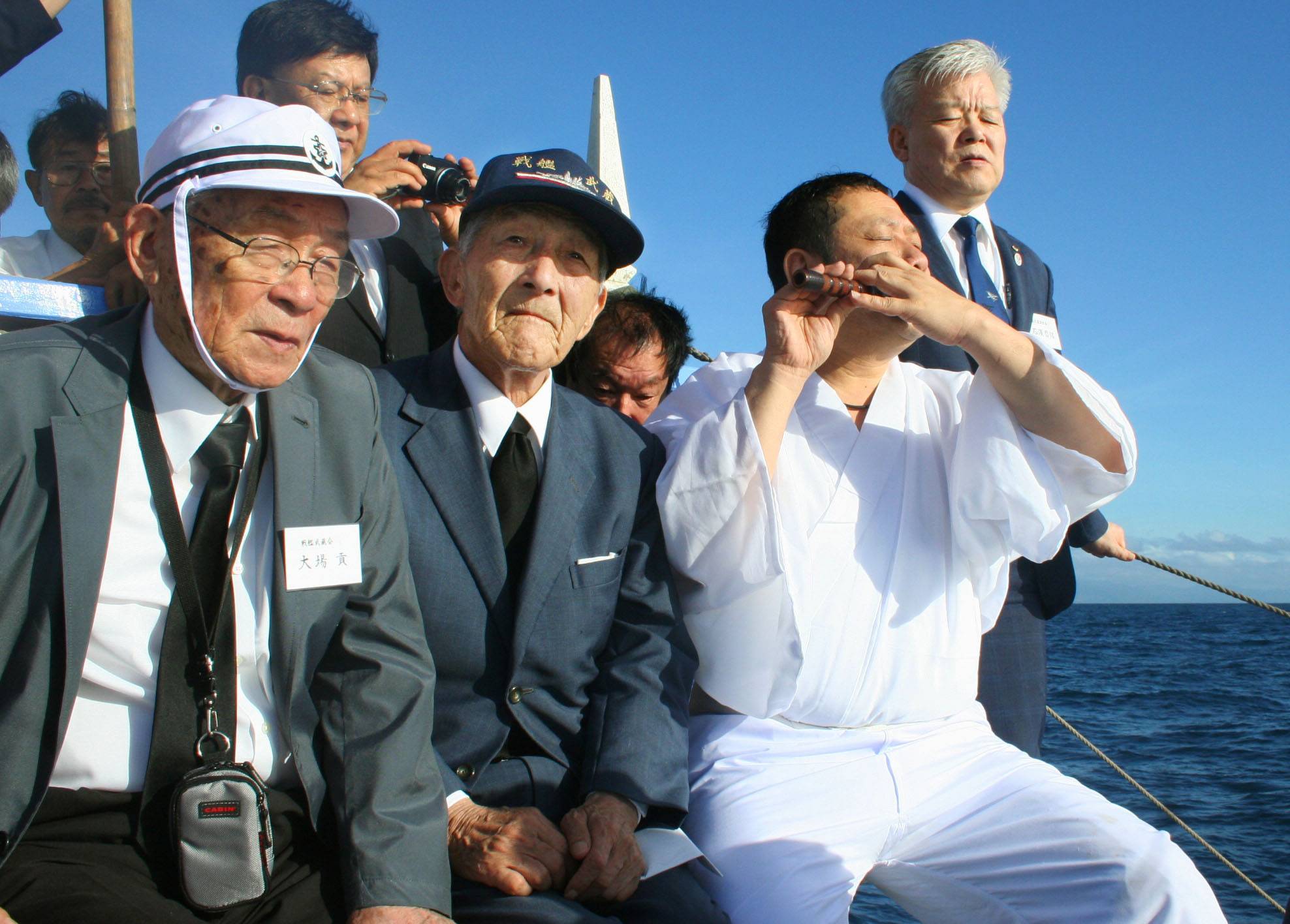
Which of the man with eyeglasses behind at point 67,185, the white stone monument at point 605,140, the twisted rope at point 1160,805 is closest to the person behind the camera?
the man with eyeglasses behind at point 67,185

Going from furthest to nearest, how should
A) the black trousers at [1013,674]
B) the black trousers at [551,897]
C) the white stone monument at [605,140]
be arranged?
the white stone monument at [605,140] < the black trousers at [1013,674] < the black trousers at [551,897]

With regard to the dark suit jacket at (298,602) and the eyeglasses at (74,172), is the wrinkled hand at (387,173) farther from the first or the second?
the dark suit jacket at (298,602)

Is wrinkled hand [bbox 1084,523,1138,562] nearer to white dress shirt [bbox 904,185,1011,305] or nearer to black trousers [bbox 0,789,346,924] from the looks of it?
white dress shirt [bbox 904,185,1011,305]

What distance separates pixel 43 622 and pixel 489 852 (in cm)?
101

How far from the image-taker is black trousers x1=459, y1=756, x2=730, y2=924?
2092 millimetres

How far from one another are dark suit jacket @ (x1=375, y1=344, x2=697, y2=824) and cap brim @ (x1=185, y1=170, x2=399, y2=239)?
1.81 feet

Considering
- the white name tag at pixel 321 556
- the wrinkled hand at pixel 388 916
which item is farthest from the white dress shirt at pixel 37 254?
the wrinkled hand at pixel 388 916

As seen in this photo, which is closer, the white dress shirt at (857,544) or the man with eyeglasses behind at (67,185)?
the white dress shirt at (857,544)

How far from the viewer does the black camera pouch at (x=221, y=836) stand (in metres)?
1.80

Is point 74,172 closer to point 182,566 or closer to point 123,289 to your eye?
point 123,289

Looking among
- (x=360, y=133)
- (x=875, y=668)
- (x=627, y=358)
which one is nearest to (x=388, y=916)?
(x=875, y=668)

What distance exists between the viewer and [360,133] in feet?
12.0

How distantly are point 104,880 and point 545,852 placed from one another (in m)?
0.87

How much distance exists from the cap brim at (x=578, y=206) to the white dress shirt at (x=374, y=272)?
2.69ft
